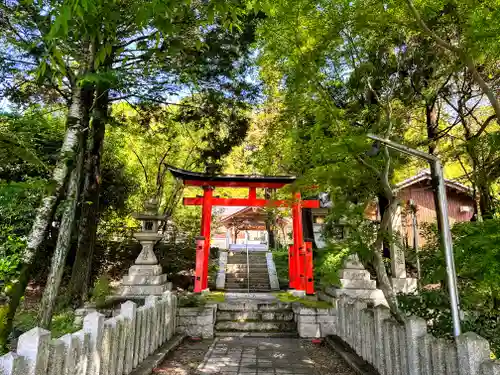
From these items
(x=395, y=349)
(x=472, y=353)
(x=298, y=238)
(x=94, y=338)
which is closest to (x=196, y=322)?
(x=298, y=238)

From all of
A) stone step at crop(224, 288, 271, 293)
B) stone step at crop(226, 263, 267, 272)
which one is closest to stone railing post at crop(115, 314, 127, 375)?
stone step at crop(224, 288, 271, 293)

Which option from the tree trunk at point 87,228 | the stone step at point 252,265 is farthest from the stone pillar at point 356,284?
the stone step at point 252,265

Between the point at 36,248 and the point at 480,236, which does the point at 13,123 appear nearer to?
the point at 36,248

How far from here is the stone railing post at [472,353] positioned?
2.80 m

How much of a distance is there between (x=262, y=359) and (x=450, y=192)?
17232mm

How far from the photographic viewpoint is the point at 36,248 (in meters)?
4.98

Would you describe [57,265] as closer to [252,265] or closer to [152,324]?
[152,324]

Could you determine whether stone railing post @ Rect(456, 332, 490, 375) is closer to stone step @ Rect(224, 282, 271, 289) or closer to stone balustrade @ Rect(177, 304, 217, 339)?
stone balustrade @ Rect(177, 304, 217, 339)

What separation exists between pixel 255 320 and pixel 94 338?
5.64 metres

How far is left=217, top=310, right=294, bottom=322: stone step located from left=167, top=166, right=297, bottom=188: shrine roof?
4.03 m

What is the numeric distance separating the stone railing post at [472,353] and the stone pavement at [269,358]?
3035 mm

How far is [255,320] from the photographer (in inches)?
344

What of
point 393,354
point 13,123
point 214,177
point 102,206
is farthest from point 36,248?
point 102,206

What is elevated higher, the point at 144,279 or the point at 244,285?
the point at 144,279
